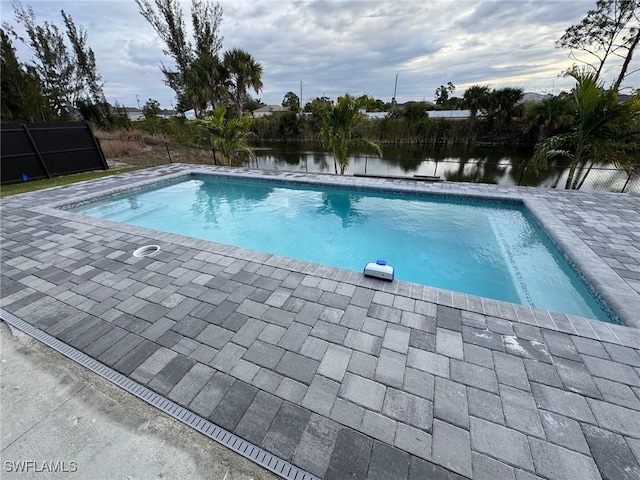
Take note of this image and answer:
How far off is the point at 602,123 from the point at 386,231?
479 cm

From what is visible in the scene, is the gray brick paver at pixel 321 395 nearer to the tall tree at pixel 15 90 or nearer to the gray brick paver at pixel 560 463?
the gray brick paver at pixel 560 463

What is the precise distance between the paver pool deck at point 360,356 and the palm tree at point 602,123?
10.6ft

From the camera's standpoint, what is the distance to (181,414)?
1.57m

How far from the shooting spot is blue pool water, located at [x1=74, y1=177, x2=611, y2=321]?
11.4ft

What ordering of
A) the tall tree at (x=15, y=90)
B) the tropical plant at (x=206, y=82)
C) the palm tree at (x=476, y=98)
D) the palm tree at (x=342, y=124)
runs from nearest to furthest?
the palm tree at (x=342, y=124)
the tall tree at (x=15, y=90)
the tropical plant at (x=206, y=82)
the palm tree at (x=476, y=98)

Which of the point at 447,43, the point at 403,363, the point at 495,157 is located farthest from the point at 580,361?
the point at 495,157

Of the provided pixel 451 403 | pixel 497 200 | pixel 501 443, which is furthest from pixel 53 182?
pixel 497 200

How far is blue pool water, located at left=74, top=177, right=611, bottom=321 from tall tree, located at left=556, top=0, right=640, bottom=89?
31.9 ft

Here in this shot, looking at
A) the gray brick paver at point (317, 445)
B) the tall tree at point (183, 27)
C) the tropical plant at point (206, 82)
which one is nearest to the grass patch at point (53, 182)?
the tropical plant at point (206, 82)

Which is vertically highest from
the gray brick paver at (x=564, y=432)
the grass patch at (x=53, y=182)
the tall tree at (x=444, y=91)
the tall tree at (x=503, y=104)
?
the tall tree at (x=444, y=91)

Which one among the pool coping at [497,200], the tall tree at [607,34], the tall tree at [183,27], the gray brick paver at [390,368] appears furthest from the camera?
the tall tree at [183,27]

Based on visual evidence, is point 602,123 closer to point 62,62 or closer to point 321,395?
point 321,395

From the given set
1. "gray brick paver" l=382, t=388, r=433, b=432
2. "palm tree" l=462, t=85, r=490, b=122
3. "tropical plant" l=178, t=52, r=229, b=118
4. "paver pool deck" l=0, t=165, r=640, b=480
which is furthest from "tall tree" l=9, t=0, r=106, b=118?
"palm tree" l=462, t=85, r=490, b=122

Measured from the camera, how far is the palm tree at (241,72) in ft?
39.5
